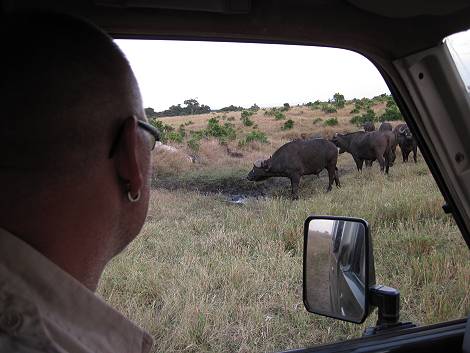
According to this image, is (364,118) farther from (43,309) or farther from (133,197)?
(43,309)

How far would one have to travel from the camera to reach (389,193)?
6398mm

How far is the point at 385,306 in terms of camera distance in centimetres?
193

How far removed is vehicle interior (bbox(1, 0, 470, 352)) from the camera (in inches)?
72.4

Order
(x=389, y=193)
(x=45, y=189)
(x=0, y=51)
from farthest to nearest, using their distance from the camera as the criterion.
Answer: (x=389, y=193) → (x=0, y=51) → (x=45, y=189)

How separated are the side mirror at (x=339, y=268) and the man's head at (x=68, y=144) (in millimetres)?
1030

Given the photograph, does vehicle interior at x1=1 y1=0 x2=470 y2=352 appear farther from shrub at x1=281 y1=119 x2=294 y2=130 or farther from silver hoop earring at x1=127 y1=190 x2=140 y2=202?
shrub at x1=281 y1=119 x2=294 y2=130

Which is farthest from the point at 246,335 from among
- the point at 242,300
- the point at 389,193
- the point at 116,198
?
the point at 389,193

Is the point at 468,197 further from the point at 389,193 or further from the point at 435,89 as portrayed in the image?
the point at 389,193

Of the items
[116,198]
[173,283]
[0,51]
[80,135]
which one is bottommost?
[173,283]

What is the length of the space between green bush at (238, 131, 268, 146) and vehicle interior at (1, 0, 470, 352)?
747cm

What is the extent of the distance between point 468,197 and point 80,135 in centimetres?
160

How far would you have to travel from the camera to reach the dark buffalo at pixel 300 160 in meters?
13.4

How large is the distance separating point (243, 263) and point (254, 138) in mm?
6963

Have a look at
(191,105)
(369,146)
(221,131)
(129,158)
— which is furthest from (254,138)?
(129,158)
